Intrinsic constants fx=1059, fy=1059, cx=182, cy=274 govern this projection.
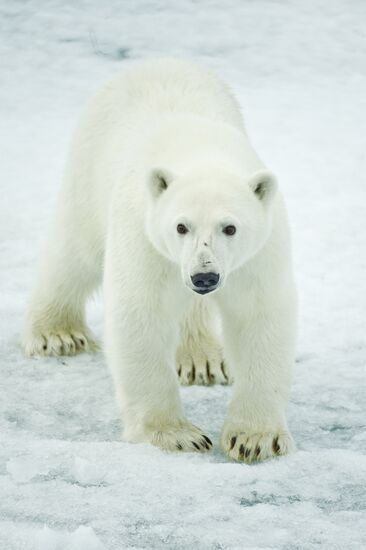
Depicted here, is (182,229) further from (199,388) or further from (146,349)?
(199,388)

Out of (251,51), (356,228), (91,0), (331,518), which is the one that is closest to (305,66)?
(251,51)

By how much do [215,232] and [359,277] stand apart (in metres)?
3.04

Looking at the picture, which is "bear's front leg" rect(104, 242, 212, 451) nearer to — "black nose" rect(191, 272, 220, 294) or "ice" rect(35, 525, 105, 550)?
"black nose" rect(191, 272, 220, 294)

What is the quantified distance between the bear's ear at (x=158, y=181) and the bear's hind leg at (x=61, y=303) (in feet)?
5.51

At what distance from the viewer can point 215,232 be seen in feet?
13.1

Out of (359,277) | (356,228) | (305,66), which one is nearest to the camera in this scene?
(359,277)

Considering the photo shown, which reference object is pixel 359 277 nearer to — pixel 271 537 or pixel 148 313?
pixel 148 313

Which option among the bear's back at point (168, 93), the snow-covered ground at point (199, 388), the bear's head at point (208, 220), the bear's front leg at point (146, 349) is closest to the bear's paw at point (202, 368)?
the snow-covered ground at point (199, 388)

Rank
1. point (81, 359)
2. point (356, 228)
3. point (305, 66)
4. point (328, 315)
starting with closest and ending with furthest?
point (81, 359) < point (328, 315) < point (356, 228) < point (305, 66)

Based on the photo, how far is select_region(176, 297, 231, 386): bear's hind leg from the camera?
5.52 metres

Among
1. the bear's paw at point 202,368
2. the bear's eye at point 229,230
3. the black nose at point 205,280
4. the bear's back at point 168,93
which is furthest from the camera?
the bear's paw at point 202,368

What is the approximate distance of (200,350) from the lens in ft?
18.5

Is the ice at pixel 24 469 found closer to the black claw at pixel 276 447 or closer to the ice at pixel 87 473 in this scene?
the ice at pixel 87 473

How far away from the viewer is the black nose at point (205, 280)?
3.80 m
